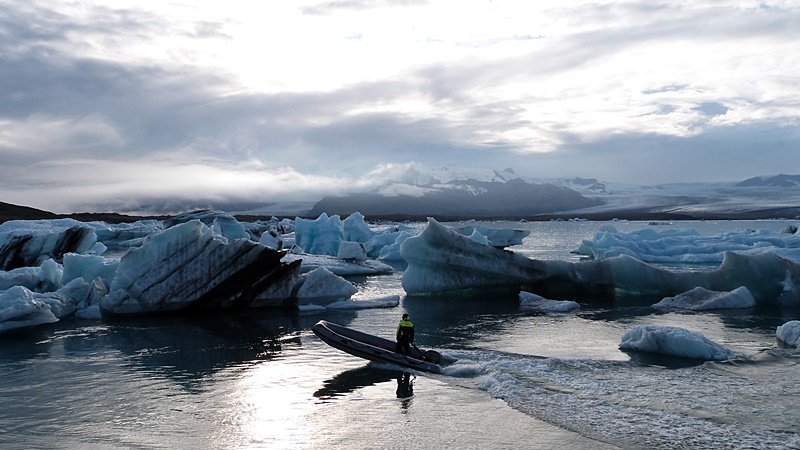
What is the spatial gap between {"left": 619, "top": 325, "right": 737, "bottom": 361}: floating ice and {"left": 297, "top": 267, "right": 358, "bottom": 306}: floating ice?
932 centimetres

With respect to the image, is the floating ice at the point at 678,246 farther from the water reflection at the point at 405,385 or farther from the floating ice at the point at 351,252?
the water reflection at the point at 405,385

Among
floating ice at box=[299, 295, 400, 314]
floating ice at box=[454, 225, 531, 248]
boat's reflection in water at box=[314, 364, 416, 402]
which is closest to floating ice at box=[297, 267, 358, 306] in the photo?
floating ice at box=[299, 295, 400, 314]

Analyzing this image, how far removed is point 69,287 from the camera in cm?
1786

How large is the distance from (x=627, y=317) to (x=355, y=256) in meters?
16.6

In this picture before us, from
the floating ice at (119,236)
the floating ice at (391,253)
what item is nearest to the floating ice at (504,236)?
the floating ice at (391,253)

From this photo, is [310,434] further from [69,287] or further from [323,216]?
[323,216]

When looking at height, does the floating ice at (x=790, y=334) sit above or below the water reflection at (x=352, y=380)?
above

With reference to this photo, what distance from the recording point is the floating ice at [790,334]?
13.2 m

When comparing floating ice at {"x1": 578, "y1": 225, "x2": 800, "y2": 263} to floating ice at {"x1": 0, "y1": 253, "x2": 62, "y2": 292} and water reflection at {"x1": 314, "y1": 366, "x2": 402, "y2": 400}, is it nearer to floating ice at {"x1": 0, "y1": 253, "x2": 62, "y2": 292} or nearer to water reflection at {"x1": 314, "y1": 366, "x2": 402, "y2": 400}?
water reflection at {"x1": 314, "y1": 366, "x2": 402, "y2": 400}

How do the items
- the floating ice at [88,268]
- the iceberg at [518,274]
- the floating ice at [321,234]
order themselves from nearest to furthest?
the floating ice at [88,268] → the iceberg at [518,274] → the floating ice at [321,234]

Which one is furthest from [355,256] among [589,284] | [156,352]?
[156,352]

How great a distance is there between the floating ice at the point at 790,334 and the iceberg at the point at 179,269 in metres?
12.3

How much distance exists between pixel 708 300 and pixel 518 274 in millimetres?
5696

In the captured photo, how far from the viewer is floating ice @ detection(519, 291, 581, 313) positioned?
18.6 metres
